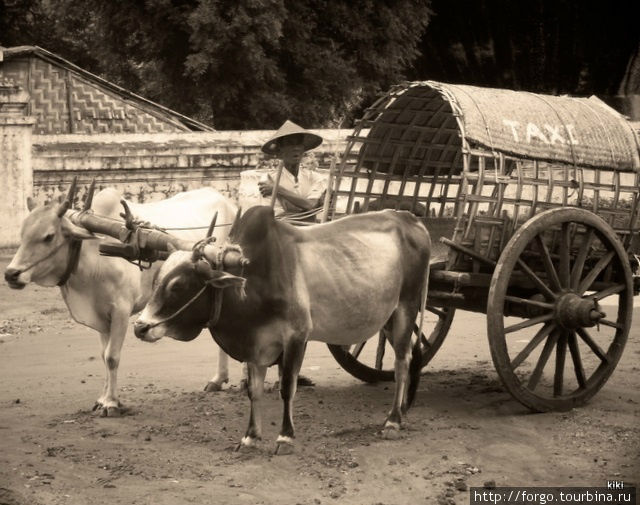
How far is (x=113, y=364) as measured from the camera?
251 inches

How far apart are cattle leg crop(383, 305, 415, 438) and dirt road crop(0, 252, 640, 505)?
0.14 metres

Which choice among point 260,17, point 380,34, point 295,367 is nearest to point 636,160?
point 295,367

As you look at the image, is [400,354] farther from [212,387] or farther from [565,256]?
[212,387]

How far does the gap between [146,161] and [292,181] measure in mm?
5359

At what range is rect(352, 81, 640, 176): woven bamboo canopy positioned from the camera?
6.20 meters

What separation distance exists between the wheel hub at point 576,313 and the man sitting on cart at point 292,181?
1.72m

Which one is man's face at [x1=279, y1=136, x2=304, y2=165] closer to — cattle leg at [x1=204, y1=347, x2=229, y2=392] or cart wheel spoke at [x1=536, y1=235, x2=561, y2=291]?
cattle leg at [x1=204, y1=347, x2=229, y2=392]

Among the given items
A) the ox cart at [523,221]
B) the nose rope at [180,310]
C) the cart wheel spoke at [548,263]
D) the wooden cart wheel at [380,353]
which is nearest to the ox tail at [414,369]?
the ox cart at [523,221]

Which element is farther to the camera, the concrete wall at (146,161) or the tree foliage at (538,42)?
the tree foliage at (538,42)

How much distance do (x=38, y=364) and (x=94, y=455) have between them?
2724 mm

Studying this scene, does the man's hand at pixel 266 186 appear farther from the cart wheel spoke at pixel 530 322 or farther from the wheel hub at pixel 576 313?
the wheel hub at pixel 576 313

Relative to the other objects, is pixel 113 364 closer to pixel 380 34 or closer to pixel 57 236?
pixel 57 236

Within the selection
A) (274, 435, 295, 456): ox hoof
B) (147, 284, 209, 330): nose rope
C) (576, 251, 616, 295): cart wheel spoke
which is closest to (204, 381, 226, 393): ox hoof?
(274, 435, 295, 456): ox hoof

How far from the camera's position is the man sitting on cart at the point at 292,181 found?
6.80 meters
